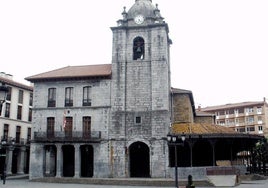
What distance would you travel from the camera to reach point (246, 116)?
84375 mm

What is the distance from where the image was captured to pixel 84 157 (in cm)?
3638

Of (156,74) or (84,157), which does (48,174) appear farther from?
(156,74)

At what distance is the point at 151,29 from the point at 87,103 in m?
9.43

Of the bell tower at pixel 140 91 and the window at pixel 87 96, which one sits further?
the window at pixel 87 96

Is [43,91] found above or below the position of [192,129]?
above

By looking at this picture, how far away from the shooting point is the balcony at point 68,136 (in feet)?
112

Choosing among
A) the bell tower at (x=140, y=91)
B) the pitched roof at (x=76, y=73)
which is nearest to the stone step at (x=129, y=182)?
the bell tower at (x=140, y=91)

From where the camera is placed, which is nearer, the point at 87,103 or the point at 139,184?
the point at 139,184

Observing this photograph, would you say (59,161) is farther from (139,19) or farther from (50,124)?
(139,19)

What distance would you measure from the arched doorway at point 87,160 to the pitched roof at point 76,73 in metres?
7.02

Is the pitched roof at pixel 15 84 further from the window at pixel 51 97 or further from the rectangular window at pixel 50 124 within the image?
the rectangular window at pixel 50 124

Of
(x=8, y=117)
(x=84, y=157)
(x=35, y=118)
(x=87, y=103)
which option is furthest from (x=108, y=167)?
(x=8, y=117)

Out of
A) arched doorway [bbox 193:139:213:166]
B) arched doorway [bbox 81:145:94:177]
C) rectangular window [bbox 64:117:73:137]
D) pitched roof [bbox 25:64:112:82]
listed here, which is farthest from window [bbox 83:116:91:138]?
arched doorway [bbox 193:139:213:166]

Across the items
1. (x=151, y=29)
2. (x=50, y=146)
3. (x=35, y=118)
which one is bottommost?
(x=50, y=146)
